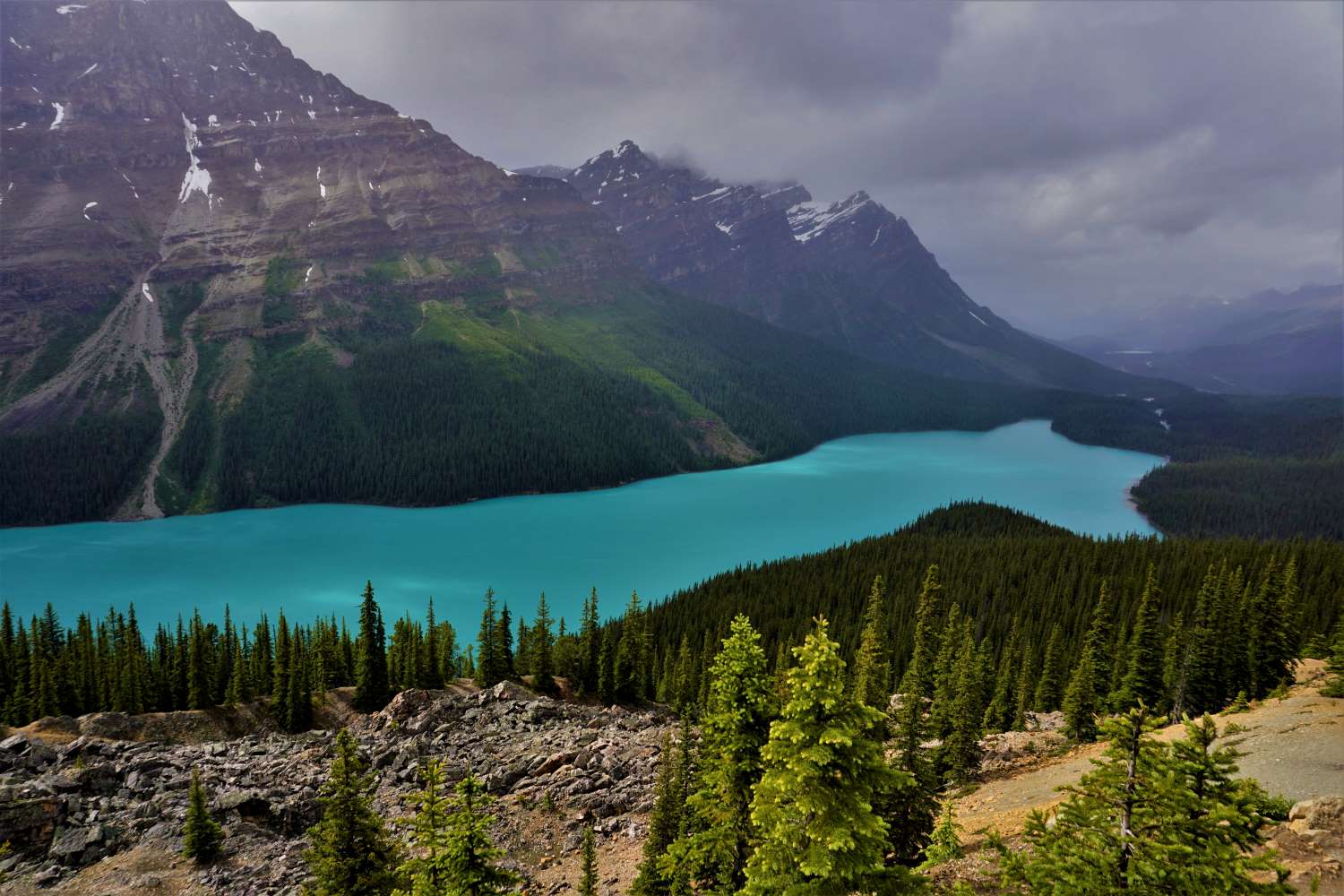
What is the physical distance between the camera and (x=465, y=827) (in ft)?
45.6

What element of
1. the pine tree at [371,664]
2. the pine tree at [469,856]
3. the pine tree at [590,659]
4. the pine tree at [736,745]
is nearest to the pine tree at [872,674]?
the pine tree at [736,745]

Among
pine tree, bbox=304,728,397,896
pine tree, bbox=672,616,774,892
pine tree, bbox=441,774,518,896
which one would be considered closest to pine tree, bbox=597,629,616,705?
pine tree, bbox=304,728,397,896

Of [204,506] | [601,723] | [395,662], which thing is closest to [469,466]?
[204,506]

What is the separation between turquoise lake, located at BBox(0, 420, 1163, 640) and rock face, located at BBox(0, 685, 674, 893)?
46181mm

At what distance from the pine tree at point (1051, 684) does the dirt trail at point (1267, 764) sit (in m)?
17.1

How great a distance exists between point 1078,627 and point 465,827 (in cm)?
7777

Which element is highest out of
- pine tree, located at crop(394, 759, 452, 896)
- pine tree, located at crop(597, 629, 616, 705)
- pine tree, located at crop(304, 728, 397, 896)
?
pine tree, located at crop(394, 759, 452, 896)

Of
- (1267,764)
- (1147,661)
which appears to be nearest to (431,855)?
(1267,764)

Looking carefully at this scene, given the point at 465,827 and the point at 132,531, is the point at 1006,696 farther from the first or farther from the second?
the point at 132,531

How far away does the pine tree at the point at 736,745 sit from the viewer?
17.1m

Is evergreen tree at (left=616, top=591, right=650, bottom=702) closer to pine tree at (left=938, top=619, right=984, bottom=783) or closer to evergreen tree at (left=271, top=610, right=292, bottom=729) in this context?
evergreen tree at (left=271, top=610, right=292, bottom=729)

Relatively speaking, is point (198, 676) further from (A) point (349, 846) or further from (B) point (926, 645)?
(B) point (926, 645)

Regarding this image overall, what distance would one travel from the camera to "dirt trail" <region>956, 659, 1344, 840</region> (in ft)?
71.1

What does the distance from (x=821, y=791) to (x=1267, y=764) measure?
21.6 meters
